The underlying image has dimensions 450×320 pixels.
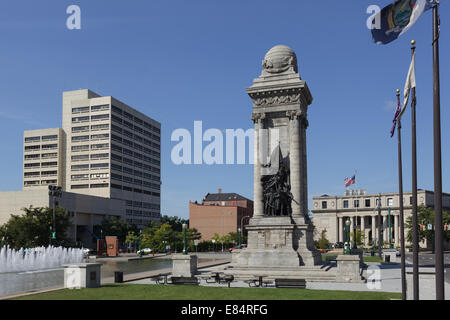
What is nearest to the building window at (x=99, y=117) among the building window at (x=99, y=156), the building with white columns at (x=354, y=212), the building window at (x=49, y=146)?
the building window at (x=99, y=156)

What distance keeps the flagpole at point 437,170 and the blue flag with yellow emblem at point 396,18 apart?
17.8 inches

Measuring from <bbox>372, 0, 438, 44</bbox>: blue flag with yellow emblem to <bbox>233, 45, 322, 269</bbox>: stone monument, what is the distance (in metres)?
21.7

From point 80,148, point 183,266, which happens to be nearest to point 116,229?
point 80,148

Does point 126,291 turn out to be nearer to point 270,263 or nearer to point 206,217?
point 270,263

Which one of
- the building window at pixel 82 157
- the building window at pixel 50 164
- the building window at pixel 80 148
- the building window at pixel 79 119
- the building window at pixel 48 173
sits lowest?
the building window at pixel 48 173

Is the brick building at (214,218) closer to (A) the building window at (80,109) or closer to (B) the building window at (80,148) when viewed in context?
(B) the building window at (80,148)

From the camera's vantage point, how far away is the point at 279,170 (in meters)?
35.8

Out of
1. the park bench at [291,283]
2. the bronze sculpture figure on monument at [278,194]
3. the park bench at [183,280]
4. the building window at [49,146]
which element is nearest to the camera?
the park bench at [291,283]

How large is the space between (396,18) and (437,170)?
487 cm

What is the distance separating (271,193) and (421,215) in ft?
248

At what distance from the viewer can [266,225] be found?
34.4 m

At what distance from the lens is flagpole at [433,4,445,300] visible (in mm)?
11091

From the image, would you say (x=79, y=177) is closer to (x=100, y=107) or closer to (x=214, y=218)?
(x=100, y=107)

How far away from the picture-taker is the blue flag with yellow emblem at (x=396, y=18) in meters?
12.5
